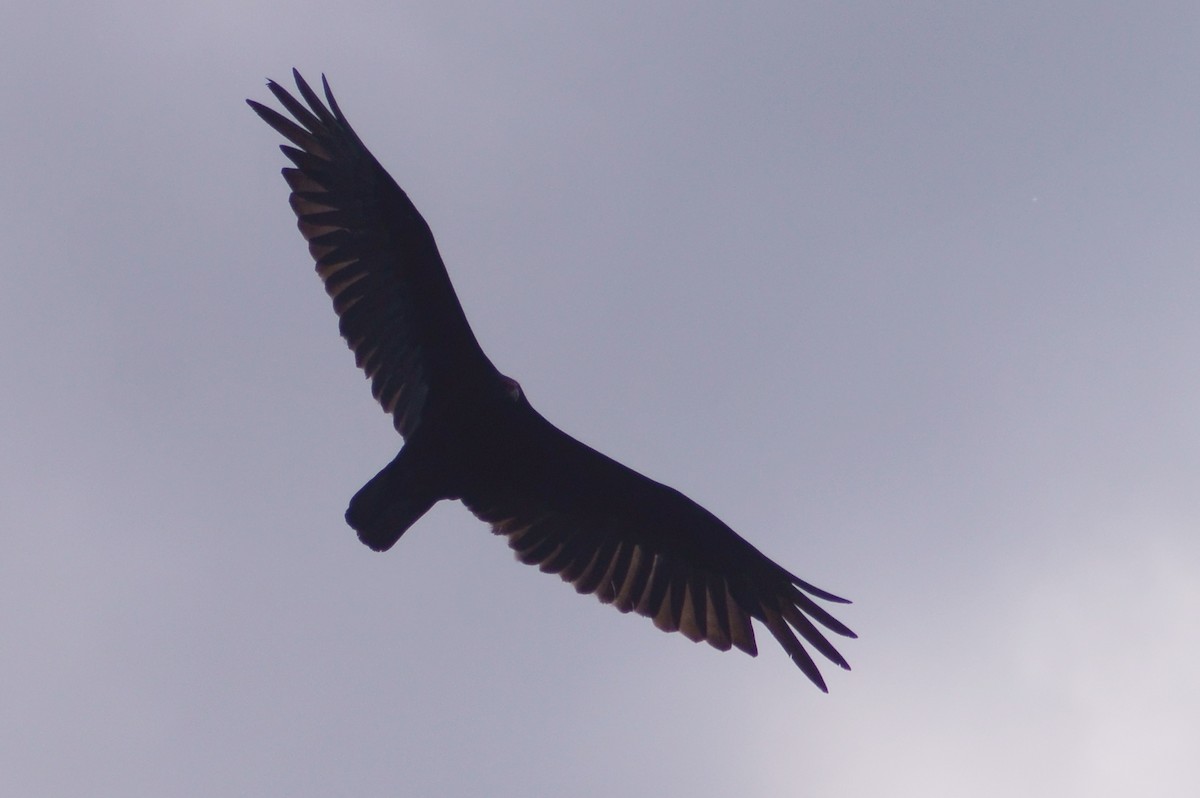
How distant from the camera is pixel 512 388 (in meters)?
10.7

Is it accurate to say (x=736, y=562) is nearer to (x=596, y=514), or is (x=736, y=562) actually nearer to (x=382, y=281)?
(x=596, y=514)

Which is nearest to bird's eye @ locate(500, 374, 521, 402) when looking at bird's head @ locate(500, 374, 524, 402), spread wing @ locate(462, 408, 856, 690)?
bird's head @ locate(500, 374, 524, 402)

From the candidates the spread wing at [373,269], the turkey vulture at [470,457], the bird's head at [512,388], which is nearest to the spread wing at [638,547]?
the turkey vulture at [470,457]

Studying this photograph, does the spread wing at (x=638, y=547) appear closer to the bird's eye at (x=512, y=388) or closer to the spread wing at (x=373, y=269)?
the bird's eye at (x=512, y=388)

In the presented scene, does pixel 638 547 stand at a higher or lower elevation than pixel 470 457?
higher

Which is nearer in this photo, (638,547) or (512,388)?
(512,388)

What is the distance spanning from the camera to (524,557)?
11.7 metres

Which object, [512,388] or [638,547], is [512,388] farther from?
[638,547]

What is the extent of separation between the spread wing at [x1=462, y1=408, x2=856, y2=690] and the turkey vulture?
Result: 0.04ft

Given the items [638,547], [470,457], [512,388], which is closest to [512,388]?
[512,388]

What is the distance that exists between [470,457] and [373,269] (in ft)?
5.48

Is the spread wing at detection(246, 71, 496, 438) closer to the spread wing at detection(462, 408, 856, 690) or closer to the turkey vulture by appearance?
the turkey vulture

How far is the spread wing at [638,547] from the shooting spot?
37.1 ft

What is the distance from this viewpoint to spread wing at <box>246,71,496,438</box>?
1069cm
